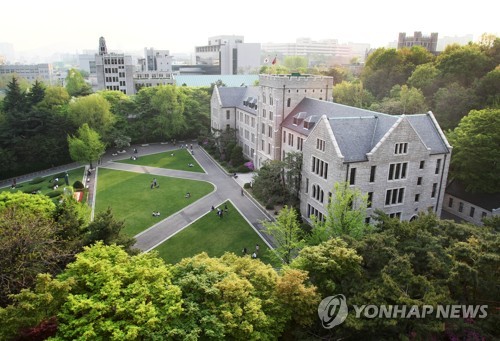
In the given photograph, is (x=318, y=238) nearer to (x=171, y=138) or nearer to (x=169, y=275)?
(x=169, y=275)

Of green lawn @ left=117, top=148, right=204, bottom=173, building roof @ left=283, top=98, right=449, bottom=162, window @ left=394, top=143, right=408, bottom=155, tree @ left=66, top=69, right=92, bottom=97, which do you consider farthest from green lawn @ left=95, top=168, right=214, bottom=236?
tree @ left=66, top=69, right=92, bottom=97

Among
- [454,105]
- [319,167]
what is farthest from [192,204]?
[454,105]

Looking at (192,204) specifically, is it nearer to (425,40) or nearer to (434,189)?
(434,189)

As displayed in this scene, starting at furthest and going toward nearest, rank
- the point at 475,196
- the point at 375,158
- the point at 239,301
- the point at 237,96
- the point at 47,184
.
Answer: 1. the point at 237,96
2. the point at 47,184
3. the point at 475,196
4. the point at 375,158
5. the point at 239,301

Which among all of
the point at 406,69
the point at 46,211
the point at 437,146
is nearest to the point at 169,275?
the point at 46,211

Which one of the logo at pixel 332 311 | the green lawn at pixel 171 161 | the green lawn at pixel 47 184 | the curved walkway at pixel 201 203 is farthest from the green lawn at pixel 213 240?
the green lawn at pixel 47 184

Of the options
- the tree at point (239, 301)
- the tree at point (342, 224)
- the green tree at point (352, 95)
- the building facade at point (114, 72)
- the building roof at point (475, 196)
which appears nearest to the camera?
the tree at point (239, 301)

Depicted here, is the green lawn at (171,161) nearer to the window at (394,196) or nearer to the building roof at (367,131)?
the building roof at (367,131)
